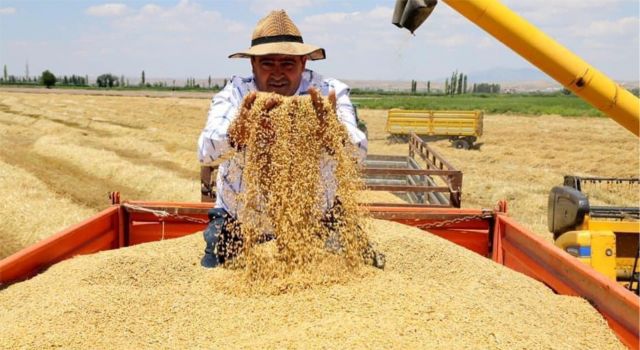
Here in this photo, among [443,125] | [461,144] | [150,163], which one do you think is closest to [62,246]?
[150,163]

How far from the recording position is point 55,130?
21109mm

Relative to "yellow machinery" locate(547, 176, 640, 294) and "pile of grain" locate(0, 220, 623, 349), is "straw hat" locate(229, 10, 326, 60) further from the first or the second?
"yellow machinery" locate(547, 176, 640, 294)

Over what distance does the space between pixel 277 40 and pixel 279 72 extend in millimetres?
160

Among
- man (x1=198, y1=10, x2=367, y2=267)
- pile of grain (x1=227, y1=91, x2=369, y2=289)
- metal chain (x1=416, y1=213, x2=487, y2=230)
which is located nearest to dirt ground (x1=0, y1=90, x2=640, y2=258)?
metal chain (x1=416, y1=213, x2=487, y2=230)

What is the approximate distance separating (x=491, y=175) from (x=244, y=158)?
12.1 meters

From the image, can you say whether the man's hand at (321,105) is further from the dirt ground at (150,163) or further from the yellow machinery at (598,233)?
the dirt ground at (150,163)

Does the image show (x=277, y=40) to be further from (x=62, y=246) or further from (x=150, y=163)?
(x=150, y=163)

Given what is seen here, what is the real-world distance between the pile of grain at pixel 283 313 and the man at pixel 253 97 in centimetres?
30

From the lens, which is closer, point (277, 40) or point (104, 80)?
point (277, 40)

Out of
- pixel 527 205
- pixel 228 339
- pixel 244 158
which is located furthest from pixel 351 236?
pixel 527 205

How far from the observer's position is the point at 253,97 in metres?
2.80

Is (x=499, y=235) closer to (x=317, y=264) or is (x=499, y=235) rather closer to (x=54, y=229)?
(x=317, y=264)

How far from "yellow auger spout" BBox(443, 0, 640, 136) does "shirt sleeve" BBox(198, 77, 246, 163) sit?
1.20 metres

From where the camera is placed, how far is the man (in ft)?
9.66
